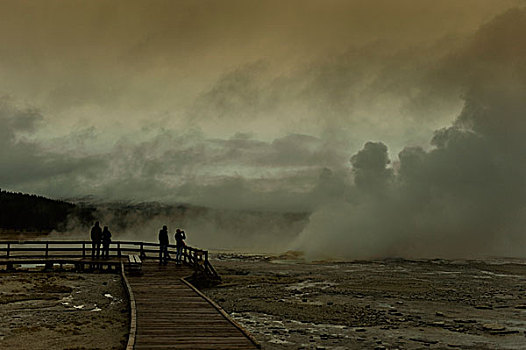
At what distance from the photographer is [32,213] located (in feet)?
409

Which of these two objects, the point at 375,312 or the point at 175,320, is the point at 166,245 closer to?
the point at 375,312

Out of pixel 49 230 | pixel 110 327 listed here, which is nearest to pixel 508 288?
pixel 110 327

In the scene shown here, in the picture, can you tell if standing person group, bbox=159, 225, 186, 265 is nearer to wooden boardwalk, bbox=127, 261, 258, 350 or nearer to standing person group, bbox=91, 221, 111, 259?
standing person group, bbox=91, 221, 111, 259

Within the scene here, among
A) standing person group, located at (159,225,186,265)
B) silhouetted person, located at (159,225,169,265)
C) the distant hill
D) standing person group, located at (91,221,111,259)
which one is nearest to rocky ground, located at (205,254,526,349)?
standing person group, located at (159,225,186,265)

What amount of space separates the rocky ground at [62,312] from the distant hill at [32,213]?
102 meters

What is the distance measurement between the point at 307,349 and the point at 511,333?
25.5 feet

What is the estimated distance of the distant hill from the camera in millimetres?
120750

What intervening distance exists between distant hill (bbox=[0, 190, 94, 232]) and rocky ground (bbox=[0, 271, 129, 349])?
101904 mm

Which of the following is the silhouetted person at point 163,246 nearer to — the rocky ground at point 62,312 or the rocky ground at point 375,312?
the rocky ground at point 62,312

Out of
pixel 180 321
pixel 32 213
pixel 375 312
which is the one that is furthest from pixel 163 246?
Answer: pixel 32 213

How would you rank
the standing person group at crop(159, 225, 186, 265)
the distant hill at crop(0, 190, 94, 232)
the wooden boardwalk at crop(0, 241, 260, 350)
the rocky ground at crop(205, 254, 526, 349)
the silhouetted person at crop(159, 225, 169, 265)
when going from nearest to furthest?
the wooden boardwalk at crop(0, 241, 260, 350) < the rocky ground at crop(205, 254, 526, 349) < the standing person group at crop(159, 225, 186, 265) < the silhouetted person at crop(159, 225, 169, 265) < the distant hill at crop(0, 190, 94, 232)

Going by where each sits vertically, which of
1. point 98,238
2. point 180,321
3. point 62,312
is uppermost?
point 98,238

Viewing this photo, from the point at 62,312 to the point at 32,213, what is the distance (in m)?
117

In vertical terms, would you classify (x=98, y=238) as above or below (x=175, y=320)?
above
